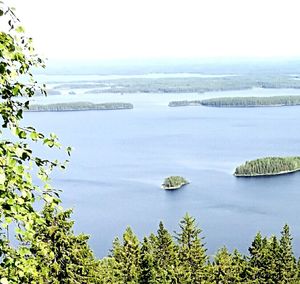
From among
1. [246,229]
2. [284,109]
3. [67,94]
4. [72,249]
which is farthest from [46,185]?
[67,94]

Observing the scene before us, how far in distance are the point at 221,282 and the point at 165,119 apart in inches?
4239

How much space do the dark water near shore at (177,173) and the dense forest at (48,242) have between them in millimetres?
20369

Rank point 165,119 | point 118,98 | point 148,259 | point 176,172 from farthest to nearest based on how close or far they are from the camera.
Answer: point 118,98
point 165,119
point 176,172
point 148,259

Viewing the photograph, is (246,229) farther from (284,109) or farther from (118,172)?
(284,109)

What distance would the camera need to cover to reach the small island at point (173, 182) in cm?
6357

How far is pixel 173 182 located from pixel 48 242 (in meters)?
53.7

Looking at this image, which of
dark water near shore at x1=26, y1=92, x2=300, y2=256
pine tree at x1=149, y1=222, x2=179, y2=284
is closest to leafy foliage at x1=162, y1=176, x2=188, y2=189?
dark water near shore at x1=26, y1=92, x2=300, y2=256

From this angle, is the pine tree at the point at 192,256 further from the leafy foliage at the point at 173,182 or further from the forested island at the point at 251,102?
the forested island at the point at 251,102

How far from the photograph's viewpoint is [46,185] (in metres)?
2.88

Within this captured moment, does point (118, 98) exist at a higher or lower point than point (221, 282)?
higher

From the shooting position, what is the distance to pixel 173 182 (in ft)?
209

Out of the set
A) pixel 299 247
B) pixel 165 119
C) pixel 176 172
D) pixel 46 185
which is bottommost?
pixel 299 247

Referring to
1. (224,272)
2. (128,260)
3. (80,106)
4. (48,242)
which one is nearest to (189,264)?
(224,272)

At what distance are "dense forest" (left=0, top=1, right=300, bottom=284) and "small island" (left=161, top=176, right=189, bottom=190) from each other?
129 ft
